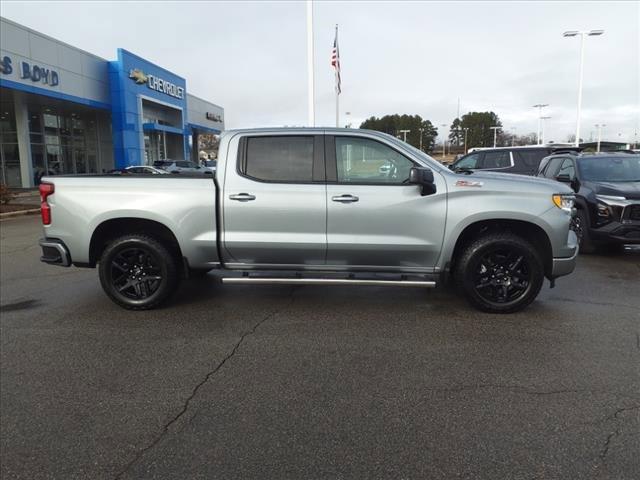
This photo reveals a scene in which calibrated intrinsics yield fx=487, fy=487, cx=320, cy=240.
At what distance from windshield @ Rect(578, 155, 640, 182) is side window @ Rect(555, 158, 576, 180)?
0.18m

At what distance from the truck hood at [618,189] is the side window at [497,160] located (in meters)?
4.47

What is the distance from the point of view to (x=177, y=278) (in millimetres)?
5465

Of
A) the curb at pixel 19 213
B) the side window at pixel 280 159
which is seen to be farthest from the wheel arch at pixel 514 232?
the curb at pixel 19 213

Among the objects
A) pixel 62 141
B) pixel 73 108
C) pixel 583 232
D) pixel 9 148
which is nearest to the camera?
pixel 583 232

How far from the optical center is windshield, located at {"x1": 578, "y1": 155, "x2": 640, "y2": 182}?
8.73 m

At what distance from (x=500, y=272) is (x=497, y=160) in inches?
333

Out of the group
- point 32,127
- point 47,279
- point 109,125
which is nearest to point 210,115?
point 109,125

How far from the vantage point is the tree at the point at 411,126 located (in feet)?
313

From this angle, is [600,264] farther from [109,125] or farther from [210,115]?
[210,115]

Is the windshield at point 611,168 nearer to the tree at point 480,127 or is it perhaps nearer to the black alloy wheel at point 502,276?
the black alloy wheel at point 502,276

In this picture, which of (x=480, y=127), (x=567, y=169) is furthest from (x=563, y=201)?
(x=480, y=127)

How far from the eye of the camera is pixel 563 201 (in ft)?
16.5

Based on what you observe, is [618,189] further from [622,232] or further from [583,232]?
[583,232]

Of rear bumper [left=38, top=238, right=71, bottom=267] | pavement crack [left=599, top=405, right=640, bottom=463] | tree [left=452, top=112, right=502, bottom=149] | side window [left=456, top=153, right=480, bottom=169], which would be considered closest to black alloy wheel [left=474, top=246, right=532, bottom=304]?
pavement crack [left=599, top=405, right=640, bottom=463]
